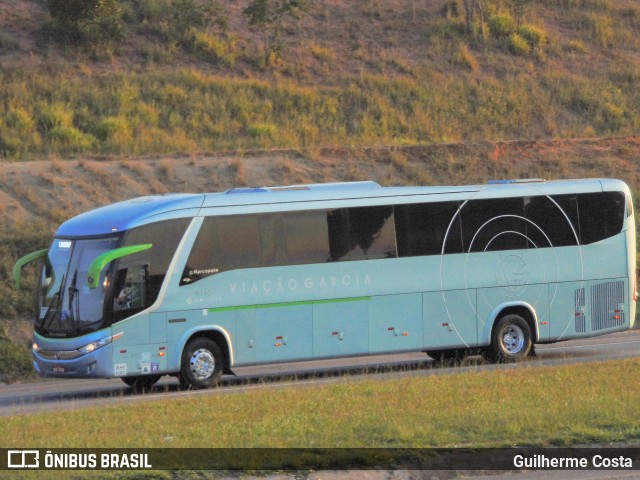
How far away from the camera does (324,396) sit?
51.2 ft

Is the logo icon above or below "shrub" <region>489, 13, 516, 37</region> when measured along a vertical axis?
below

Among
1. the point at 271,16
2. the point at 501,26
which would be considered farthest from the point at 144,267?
the point at 501,26

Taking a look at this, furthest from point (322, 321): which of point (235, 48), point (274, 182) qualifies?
point (235, 48)

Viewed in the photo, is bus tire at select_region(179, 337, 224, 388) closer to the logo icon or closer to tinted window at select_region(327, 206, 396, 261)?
tinted window at select_region(327, 206, 396, 261)

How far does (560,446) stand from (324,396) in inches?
168

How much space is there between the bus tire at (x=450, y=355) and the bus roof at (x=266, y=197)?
2955 mm

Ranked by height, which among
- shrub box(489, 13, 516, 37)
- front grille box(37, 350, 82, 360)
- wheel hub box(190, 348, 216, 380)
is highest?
shrub box(489, 13, 516, 37)

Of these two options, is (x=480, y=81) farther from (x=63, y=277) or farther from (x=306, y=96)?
(x=63, y=277)

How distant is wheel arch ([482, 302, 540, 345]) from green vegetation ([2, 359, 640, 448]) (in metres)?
5.01

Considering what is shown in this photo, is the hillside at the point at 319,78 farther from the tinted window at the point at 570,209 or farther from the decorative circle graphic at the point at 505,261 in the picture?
the decorative circle graphic at the point at 505,261

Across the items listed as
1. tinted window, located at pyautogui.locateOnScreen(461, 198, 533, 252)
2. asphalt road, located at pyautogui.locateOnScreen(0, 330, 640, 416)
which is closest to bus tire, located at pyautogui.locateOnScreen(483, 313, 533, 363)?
asphalt road, located at pyautogui.locateOnScreen(0, 330, 640, 416)

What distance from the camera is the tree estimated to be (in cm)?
4446

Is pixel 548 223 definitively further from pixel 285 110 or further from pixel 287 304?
pixel 285 110

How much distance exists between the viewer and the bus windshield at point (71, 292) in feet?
61.5
